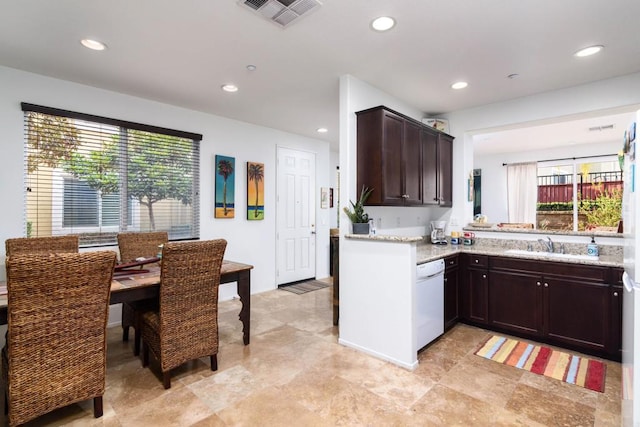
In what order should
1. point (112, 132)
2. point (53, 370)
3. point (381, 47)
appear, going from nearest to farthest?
point (53, 370) < point (381, 47) < point (112, 132)

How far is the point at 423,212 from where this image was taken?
14.3ft

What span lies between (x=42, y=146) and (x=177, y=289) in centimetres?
215

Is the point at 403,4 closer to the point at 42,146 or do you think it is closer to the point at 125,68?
the point at 125,68

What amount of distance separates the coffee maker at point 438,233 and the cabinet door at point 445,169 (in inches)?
10.9

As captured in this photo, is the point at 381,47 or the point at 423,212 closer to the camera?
the point at 381,47

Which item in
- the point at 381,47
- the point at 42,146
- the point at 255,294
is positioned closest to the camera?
the point at 381,47

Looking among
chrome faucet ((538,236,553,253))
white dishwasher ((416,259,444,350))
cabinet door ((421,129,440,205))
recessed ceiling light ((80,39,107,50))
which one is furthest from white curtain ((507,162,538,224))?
recessed ceiling light ((80,39,107,50))

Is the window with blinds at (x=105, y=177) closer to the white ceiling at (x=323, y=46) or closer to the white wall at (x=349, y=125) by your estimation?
the white ceiling at (x=323, y=46)

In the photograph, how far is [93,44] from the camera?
2457mm

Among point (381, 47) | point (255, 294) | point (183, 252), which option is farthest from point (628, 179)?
point (255, 294)

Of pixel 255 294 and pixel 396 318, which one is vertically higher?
pixel 396 318

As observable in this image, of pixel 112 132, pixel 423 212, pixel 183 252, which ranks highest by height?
pixel 112 132

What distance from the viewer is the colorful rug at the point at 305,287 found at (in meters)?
5.02

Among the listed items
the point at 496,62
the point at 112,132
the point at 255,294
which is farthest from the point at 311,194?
the point at 496,62
